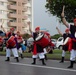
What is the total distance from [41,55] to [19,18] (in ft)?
230

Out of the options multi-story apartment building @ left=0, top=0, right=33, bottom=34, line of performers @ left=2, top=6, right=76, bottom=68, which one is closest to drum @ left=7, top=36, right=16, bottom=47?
line of performers @ left=2, top=6, right=76, bottom=68

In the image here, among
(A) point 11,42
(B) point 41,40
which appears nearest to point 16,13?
(A) point 11,42

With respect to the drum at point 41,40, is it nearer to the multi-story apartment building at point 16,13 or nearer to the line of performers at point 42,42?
the line of performers at point 42,42

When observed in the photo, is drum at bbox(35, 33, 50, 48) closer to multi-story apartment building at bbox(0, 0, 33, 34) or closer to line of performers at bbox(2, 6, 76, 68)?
line of performers at bbox(2, 6, 76, 68)

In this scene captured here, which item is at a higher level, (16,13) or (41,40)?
(16,13)

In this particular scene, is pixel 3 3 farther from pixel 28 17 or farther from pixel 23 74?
pixel 23 74

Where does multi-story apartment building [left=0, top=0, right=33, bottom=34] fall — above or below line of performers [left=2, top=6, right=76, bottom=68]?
above

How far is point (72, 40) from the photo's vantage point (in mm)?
13375

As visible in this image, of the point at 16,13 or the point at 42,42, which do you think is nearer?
the point at 42,42

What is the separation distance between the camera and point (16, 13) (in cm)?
8488

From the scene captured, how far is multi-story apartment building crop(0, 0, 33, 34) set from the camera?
266 ft

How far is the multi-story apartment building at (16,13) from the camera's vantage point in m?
81.1

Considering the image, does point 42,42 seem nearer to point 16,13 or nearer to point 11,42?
point 11,42

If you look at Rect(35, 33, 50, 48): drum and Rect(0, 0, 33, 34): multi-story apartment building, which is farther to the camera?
Rect(0, 0, 33, 34): multi-story apartment building
